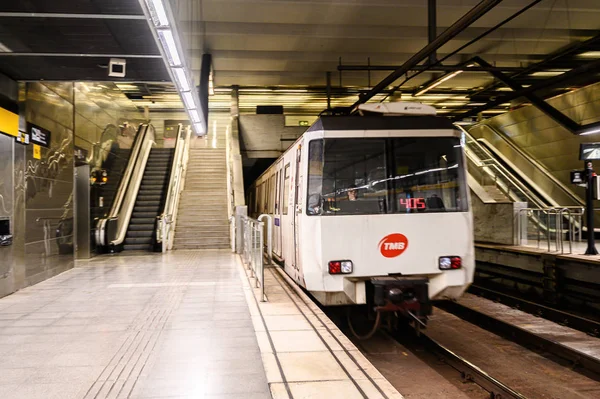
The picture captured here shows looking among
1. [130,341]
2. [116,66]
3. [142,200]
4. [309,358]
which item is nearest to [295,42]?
[142,200]

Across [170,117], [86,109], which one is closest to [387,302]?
[86,109]

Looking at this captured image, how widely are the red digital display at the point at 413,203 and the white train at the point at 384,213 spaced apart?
13 mm

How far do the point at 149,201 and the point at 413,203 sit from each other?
1171 cm

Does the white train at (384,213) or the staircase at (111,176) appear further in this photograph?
the staircase at (111,176)

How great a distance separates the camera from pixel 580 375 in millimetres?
5898

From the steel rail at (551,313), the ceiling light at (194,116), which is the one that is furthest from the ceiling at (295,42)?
the steel rail at (551,313)

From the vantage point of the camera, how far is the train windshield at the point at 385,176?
18.6ft

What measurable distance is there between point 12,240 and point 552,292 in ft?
33.6

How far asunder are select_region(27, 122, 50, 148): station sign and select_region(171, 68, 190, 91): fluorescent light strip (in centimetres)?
261

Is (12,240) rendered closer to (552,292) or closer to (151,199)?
(151,199)

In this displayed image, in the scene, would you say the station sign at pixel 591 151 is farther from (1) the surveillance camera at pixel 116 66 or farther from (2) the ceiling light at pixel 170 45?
(1) the surveillance camera at pixel 116 66

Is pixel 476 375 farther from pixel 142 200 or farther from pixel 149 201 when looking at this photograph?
pixel 142 200

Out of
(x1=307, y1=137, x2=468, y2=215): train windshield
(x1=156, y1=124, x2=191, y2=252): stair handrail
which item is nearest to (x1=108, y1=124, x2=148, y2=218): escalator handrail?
(x1=156, y1=124, x2=191, y2=252): stair handrail

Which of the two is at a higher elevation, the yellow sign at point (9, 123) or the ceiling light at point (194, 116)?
the ceiling light at point (194, 116)
